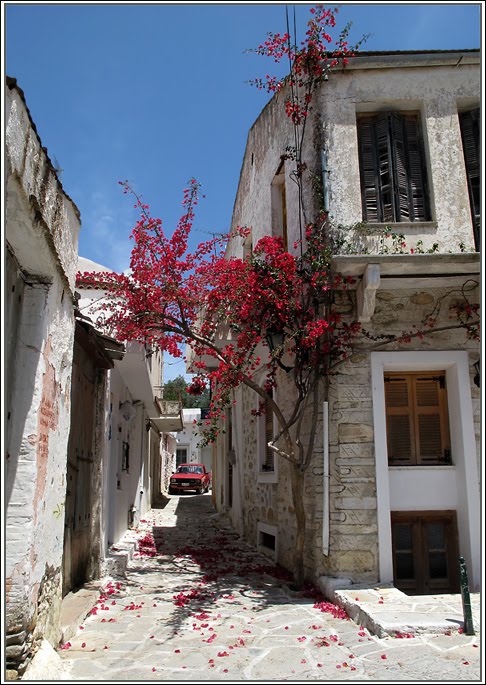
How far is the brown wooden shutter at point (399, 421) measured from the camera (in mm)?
8164

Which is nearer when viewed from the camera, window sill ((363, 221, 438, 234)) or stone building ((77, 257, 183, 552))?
window sill ((363, 221, 438, 234))

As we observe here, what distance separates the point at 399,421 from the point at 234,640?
13.1 ft

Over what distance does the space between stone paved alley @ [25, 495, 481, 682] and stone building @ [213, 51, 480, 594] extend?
119 cm

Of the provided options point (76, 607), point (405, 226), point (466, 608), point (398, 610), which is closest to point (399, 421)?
point (405, 226)

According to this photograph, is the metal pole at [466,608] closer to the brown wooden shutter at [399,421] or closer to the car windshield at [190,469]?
the brown wooden shutter at [399,421]

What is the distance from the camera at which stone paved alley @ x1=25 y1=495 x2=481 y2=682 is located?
4605mm

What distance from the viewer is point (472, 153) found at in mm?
8500

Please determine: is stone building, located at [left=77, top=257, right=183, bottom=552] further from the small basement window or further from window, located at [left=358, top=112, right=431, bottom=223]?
window, located at [left=358, top=112, right=431, bottom=223]

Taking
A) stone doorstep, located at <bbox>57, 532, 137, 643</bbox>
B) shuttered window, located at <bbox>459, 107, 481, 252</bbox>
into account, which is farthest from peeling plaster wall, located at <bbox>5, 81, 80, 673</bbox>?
shuttered window, located at <bbox>459, 107, 481, 252</bbox>

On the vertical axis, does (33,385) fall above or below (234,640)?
above

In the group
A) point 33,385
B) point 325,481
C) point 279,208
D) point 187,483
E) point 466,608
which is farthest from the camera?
point 187,483

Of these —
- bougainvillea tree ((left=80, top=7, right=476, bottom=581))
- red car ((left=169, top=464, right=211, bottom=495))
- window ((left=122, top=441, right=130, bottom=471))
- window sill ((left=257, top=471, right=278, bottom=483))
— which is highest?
bougainvillea tree ((left=80, top=7, right=476, bottom=581))

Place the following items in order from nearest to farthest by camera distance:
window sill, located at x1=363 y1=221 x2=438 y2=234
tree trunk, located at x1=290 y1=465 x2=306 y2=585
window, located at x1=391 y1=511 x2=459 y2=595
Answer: tree trunk, located at x1=290 y1=465 x2=306 y2=585 < window, located at x1=391 y1=511 x2=459 y2=595 < window sill, located at x1=363 y1=221 x2=438 y2=234

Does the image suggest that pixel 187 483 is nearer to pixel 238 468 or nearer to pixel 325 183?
pixel 238 468
